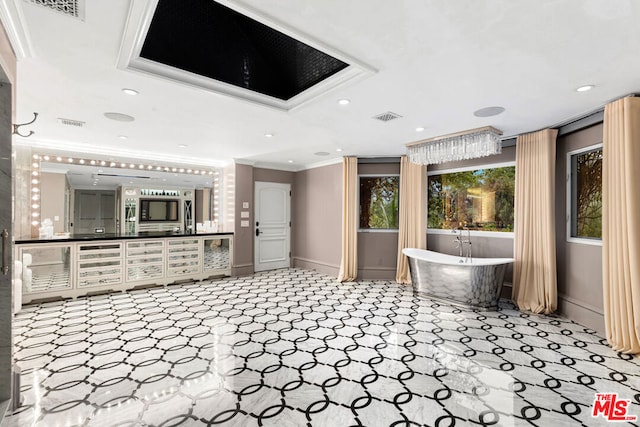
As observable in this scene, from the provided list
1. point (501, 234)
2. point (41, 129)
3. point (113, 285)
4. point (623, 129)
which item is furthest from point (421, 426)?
point (41, 129)

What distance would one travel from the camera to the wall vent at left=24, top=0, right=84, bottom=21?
5.19 feet

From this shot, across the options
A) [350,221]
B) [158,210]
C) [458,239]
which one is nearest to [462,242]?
[458,239]

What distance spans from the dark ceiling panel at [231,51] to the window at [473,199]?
3.41m

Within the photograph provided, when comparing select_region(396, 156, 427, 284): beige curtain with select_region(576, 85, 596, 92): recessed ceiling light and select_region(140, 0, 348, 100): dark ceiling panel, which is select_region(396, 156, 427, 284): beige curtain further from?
select_region(140, 0, 348, 100): dark ceiling panel

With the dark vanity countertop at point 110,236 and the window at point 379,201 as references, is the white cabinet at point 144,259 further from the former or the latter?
the window at point 379,201

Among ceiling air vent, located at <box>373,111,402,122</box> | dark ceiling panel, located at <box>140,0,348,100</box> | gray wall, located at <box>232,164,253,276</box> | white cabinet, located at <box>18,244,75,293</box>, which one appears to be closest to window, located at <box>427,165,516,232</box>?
ceiling air vent, located at <box>373,111,402,122</box>

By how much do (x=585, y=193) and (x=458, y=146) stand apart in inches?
60.8

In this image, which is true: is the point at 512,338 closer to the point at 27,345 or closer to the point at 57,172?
the point at 27,345

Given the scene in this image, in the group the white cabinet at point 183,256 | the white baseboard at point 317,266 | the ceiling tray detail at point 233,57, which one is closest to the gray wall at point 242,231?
the white cabinet at point 183,256

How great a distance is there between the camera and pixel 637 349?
107 inches

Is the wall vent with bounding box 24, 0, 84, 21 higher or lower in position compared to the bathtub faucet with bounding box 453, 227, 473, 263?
higher

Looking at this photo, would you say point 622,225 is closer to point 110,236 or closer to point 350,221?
point 350,221

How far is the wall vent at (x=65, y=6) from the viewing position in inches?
62.2

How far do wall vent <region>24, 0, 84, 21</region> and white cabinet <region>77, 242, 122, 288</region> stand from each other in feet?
12.8
